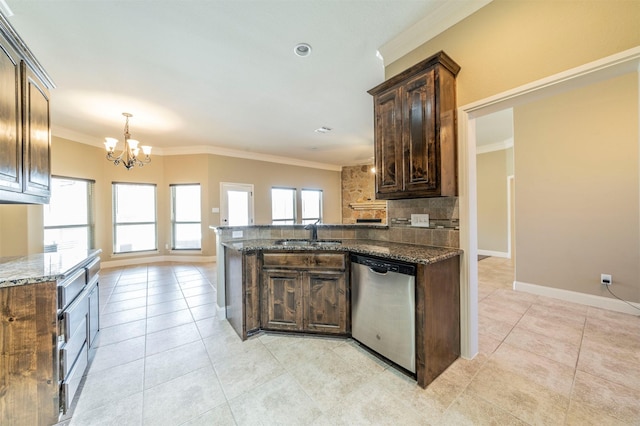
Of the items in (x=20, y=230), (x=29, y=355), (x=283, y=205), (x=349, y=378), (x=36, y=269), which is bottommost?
(x=349, y=378)

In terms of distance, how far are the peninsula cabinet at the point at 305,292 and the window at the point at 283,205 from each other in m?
4.93

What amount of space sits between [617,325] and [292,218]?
262 inches

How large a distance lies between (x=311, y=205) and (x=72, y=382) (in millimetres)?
6845

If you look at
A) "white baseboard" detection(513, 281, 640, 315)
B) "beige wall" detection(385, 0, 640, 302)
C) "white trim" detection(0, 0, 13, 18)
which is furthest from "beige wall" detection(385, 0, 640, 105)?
"white trim" detection(0, 0, 13, 18)

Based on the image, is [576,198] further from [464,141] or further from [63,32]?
[63,32]

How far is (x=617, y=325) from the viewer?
2.49 metres

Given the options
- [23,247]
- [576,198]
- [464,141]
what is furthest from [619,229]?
[23,247]

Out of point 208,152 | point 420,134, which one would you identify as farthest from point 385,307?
point 208,152

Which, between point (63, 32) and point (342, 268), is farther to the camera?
point (342, 268)

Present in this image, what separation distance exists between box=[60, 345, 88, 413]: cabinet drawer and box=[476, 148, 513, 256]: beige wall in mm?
7614

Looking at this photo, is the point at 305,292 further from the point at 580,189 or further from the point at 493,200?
the point at 493,200

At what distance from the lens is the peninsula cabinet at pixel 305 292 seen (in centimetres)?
230

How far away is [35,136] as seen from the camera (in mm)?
1922

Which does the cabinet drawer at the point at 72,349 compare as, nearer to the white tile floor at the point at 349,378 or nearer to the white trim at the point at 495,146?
the white tile floor at the point at 349,378
